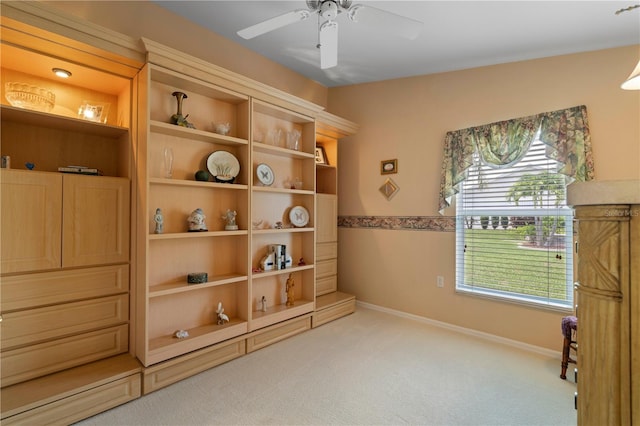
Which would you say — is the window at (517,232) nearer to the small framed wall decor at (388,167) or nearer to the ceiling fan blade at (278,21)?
the small framed wall decor at (388,167)

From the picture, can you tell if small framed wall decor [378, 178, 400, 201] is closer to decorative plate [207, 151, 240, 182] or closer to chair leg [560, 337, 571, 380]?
decorative plate [207, 151, 240, 182]

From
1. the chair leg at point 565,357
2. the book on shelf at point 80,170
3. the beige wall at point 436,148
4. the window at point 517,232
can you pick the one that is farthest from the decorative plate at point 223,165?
the chair leg at point 565,357

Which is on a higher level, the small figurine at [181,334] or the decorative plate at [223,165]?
the decorative plate at [223,165]

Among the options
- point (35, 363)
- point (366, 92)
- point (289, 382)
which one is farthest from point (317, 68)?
point (35, 363)

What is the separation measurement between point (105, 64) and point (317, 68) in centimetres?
231

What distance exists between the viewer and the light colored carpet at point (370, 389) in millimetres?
1891

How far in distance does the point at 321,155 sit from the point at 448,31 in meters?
1.97

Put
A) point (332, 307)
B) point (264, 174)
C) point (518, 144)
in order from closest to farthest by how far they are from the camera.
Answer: point (518, 144), point (264, 174), point (332, 307)

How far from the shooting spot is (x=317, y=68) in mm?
3699

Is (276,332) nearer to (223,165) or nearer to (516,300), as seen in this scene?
(223,165)

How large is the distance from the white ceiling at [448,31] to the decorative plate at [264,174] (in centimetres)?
130

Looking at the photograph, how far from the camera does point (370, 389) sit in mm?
2188

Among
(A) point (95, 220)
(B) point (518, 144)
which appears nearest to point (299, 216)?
(A) point (95, 220)

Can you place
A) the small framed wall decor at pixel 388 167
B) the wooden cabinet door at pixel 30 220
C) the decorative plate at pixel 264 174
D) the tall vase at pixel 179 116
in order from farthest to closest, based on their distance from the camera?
the small framed wall decor at pixel 388 167 → the decorative plate at pixel 264 174 → the tall vase at pixel 179 116 → the wooden cabinet door at pixel 30 220
